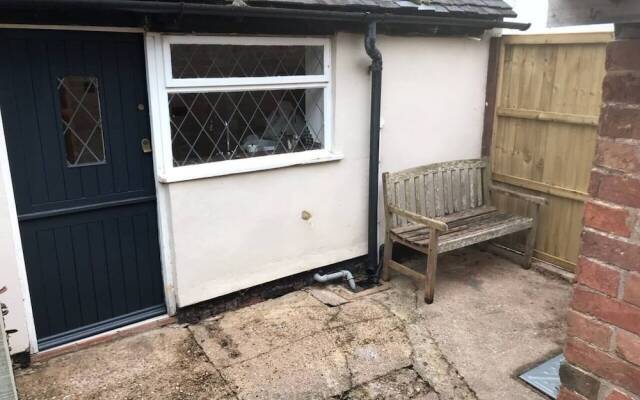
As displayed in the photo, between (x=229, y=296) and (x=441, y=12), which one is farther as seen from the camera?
(x=441, y=12)

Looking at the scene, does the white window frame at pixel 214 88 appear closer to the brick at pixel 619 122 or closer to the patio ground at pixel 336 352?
the patio ground at pixel 336 352

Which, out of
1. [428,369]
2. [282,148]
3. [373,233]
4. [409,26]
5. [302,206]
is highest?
[409,26]

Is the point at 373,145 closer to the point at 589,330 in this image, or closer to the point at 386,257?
the point at 386,257

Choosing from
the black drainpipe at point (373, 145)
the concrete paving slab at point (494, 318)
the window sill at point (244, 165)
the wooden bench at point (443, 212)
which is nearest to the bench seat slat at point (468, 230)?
the wooden bench at point (443, 212)

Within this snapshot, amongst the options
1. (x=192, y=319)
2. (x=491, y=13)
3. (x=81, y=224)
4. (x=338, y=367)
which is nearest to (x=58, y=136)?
(x=81, y=224)

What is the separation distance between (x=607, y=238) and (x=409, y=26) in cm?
Answer: 364

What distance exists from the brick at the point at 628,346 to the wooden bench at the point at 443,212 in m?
2.71

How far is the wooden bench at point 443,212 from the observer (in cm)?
455

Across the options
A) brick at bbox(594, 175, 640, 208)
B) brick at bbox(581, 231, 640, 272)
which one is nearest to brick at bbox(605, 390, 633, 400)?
brick at bbox(581, 231, 640, 272)

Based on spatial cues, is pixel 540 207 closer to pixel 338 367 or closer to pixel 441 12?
pixel 441 12

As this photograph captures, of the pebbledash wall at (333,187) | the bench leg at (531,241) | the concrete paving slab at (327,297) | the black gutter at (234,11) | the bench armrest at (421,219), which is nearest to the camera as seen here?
the black gutter at (234,11)

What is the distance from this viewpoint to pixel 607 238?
1.51 m

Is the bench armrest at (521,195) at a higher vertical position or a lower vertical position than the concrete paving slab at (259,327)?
higher

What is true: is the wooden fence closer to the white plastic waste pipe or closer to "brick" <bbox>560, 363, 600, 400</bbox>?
the white plastic waste pipe
